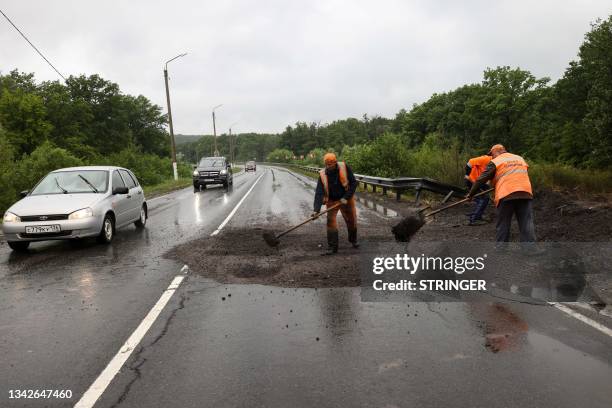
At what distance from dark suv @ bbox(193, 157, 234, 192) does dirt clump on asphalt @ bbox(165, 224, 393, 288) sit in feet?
58.4

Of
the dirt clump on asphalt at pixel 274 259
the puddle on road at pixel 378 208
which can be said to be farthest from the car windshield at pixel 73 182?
the puddle on road at pixel 378 208

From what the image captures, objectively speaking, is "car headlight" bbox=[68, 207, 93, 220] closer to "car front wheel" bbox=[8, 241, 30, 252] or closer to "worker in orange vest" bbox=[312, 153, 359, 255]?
"car front wheel" bbox=[8, 241, 30, 252]

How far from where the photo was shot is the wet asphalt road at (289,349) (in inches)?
124

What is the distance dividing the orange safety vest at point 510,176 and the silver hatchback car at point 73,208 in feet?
23.5

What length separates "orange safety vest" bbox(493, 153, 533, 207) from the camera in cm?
682

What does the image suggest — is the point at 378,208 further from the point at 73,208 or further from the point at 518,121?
the point at 518,121

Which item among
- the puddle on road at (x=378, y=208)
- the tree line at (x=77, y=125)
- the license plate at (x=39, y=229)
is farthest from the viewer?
the tree line at (x=77, y=125)

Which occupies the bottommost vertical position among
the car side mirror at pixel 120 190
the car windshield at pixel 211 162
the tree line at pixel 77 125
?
the car side mirror at pixel 120 190

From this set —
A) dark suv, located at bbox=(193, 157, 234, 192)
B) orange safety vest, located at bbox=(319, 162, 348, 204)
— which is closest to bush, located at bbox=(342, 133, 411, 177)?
dark suv, located at bbox=(193, 157, 234, 192)

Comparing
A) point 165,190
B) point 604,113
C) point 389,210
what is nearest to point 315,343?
point 389,210

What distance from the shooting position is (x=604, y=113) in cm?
3859

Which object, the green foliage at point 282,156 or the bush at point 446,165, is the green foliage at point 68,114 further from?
the green foliage at point 282,156

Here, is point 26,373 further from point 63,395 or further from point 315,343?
point 315,343

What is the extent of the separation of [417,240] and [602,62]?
42.6m
